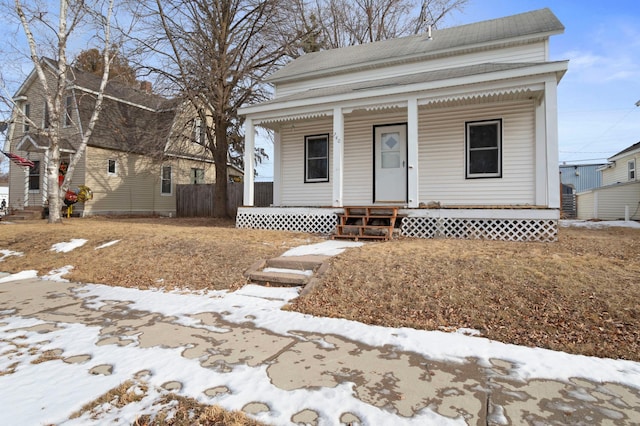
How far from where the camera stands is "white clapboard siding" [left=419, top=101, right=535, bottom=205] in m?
9.03

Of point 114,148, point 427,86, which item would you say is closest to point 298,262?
point 427,86

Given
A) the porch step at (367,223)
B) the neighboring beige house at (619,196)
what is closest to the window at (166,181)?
the porch step at (367,223)

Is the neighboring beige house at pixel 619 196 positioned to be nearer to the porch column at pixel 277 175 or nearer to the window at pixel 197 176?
the porch column at pixel 277 175

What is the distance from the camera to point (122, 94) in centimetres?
2000

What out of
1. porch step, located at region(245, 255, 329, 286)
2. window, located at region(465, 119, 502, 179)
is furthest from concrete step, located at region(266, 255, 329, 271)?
window, located at region(465, 119, 502, 179)

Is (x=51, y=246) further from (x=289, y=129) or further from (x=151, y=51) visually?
(x=151, y=51)

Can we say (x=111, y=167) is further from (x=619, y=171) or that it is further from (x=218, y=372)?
(x=619, y=171)

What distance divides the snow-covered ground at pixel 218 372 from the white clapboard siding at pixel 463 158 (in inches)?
264

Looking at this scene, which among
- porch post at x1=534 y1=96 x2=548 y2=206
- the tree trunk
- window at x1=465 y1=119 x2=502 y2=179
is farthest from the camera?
the tree trunk

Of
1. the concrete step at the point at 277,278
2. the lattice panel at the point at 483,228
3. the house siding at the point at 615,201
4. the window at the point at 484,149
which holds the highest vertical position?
the window at the point at 484,149

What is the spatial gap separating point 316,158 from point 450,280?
24.7 feet

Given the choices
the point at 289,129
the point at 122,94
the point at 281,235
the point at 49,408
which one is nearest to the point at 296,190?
the point at 289,129

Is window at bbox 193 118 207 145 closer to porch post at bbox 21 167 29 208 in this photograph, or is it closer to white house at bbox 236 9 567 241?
white house at bbox 236 9 567 241

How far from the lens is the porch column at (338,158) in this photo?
938 cm
